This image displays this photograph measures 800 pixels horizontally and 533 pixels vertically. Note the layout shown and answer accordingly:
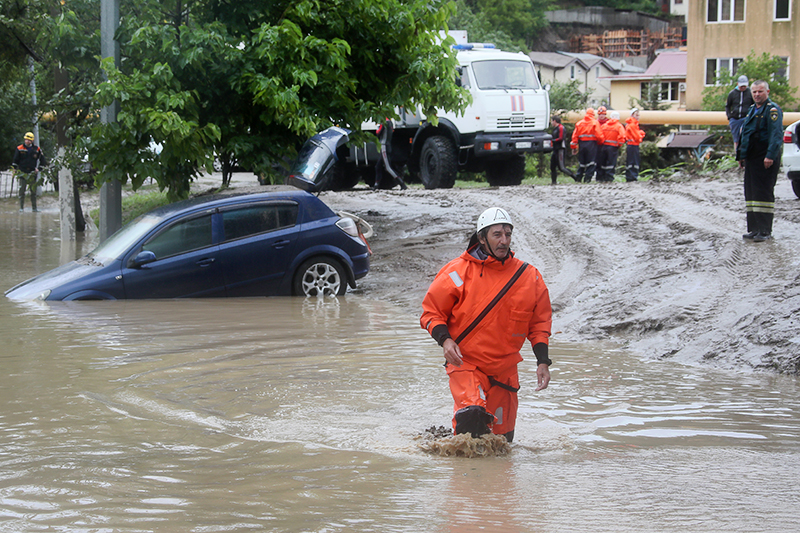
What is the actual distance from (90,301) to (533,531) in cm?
715

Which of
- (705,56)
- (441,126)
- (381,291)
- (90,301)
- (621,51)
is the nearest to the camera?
(90,301)

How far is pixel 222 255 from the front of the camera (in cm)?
1020

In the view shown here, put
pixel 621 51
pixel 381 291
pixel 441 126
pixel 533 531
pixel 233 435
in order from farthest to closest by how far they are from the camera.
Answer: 1. pixel 621 51
2. pixel 441 126
3. pixel 381 291
4. pixel 233 435
5. pixel 533 531

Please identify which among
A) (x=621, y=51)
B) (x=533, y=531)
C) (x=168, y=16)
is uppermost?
(x=621, y=51)

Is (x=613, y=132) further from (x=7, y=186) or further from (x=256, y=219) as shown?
(x=7, y=186)

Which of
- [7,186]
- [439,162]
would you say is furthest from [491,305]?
[7,186]

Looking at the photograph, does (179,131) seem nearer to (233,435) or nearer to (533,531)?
(233,435)

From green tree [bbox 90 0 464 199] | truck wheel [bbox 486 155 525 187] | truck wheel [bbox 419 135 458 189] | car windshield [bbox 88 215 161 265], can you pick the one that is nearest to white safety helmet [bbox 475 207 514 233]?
car windshield [bbox 88 215 161 265]

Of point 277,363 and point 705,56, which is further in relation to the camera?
point 705,56

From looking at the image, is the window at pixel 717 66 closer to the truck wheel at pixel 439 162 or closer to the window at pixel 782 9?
the window at pixel 782 9

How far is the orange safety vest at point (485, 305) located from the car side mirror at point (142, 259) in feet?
19.4

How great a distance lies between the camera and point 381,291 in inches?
451

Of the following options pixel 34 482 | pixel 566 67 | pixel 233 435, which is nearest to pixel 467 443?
pixel 233 435

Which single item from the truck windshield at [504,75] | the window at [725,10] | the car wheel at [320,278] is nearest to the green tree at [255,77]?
the car wheel at [320,278]
